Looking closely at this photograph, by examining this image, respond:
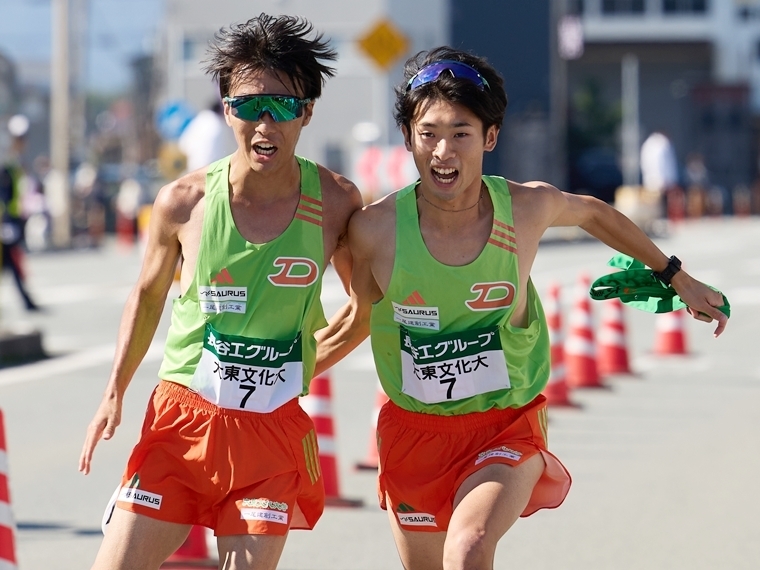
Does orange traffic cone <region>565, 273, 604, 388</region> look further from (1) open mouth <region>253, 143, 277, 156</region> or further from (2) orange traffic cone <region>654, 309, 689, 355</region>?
(1) open mouth <region>253, 143, 277, 156</region>

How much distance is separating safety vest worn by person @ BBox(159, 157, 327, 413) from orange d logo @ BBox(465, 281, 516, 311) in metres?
0.51

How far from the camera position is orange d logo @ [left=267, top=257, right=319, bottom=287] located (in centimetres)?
466

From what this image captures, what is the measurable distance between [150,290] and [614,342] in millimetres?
9106

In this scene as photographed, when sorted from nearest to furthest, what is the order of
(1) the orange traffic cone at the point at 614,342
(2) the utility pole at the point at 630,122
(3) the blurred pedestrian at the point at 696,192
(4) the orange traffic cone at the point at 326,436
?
(4) the orange traffic cone at the point at 326,436 < (1) the orange traffic cone at the point at 614,342 < (3) the blurred pedestrian at the point at 696,192 < (2) the utility pole at the point at 630,122

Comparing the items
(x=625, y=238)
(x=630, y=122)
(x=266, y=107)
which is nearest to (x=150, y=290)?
(x=266, y=107)

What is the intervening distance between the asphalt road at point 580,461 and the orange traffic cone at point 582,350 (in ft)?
0.69

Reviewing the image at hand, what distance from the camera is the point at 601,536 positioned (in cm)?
770

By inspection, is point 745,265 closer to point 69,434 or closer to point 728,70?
point 69,434

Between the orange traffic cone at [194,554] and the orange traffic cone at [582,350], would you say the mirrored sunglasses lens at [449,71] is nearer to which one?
the orange traffic cone at [194,554]

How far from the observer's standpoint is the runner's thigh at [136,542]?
4438 millimetres

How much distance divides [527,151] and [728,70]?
Result: 3029cm

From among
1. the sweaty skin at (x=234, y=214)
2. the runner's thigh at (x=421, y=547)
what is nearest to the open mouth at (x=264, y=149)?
the sweaty skin at (x=234, y=214)

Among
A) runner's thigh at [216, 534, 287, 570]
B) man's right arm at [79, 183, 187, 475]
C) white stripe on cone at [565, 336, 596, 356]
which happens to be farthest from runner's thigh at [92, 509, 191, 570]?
white stripe on cone at [565, 336, 596, 356]

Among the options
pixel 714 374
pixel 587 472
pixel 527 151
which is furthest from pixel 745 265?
pixel 527 151
